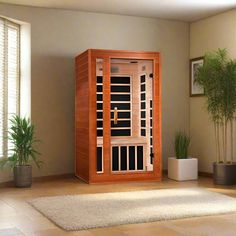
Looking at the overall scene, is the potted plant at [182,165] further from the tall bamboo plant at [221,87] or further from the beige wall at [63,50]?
the beige wall at [63,50]

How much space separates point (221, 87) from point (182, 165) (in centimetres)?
138

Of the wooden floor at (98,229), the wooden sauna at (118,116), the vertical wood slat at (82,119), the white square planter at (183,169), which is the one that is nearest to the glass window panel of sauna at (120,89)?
the wooden sauna at (118,116)

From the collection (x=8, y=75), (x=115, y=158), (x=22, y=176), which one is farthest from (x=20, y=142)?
(x=115, y=158)

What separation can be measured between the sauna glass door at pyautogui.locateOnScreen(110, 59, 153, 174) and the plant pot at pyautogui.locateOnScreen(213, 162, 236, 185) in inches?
40.1

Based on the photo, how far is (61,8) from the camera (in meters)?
6.92

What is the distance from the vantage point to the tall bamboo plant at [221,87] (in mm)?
6426

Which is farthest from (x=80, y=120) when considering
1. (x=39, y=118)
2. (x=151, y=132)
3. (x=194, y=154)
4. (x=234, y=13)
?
(x=234, y=13)

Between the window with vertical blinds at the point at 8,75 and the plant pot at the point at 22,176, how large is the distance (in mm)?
462

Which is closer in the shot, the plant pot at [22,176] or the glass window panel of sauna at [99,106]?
the plant pot at [22,176]

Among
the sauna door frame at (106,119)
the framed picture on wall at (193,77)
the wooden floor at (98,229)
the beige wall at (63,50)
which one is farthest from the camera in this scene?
the framed picture on wall at (193,77)

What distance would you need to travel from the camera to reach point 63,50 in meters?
7.03

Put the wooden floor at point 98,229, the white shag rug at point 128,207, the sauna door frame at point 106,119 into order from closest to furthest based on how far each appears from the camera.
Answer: the wooden floor at point 98,229, the white shag rug at point 128,207, the sauna door frame at point 106,119

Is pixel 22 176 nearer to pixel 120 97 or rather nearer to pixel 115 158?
pixel 115 158

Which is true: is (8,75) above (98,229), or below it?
above
